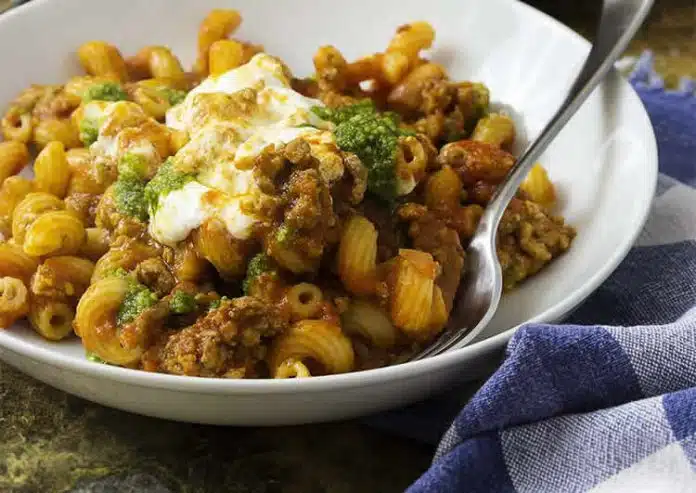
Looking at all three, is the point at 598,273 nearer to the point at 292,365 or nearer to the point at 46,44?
the point at 292,365

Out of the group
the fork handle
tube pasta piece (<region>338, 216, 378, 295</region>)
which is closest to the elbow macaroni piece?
tube pasta piece (<region>338, 216, 378, 295</region>)

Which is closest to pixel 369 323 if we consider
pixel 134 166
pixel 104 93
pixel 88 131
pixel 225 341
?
pixel 225 341

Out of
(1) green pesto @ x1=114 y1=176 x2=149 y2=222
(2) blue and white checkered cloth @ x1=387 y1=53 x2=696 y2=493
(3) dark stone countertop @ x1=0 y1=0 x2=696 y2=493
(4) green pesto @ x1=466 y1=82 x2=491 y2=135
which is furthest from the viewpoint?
(4) green pesto @ x1=466 y1=82 x2=491 y2=135

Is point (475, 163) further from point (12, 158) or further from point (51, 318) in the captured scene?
point (12, 158)

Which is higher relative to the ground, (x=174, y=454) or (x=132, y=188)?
(x=132, y=188)

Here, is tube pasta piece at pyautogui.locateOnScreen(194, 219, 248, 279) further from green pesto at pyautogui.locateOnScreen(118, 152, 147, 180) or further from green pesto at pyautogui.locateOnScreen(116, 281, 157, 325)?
green pesto at pyautogui.locateOnScreen(118, 152, 147, 180)

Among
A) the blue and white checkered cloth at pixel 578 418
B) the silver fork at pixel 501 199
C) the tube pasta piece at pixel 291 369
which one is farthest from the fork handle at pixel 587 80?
the tube pasta piece at pixel 291 369

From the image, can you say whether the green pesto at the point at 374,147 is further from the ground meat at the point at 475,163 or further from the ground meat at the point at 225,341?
the ground meat at the point at 225,341

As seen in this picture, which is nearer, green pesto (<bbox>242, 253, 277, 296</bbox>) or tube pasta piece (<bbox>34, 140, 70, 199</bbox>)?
green pesto (<bbox>242, 253, 277, 296</bbox>)
